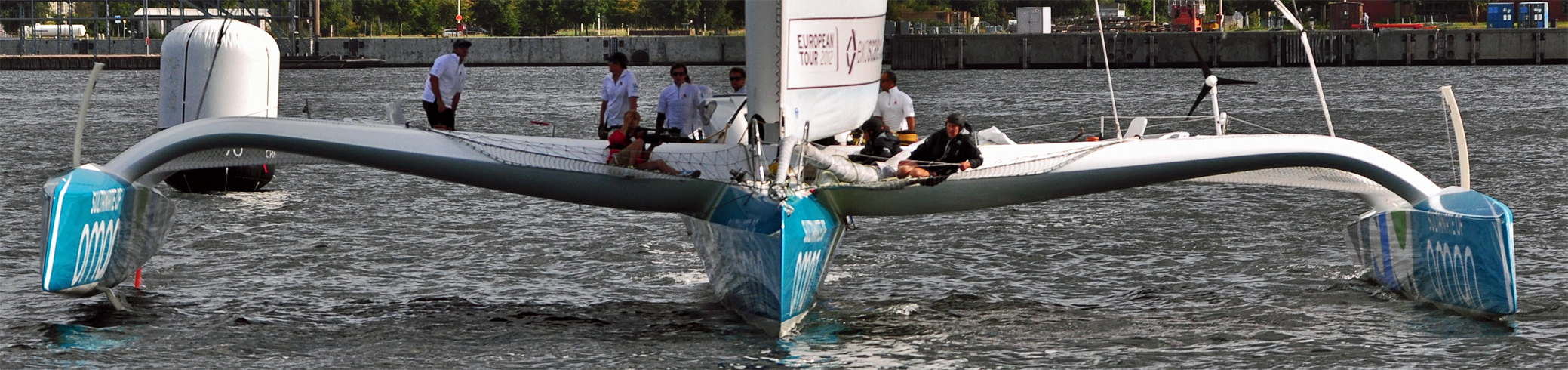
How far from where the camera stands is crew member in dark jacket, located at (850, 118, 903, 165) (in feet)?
37.6

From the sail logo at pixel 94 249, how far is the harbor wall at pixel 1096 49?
225ft

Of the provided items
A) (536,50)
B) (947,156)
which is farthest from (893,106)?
(536,50)

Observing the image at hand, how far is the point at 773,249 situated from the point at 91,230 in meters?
5.06

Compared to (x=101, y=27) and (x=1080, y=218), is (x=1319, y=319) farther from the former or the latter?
(x=101, y=27)

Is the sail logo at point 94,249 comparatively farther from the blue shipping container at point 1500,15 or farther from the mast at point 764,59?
the blue shipping container at point 1500,15

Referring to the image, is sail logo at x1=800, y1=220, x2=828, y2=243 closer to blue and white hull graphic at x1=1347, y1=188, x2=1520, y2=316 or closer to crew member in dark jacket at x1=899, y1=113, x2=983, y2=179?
crew member in dark jacket at x1=899, y1=113, x2=983, y2=179

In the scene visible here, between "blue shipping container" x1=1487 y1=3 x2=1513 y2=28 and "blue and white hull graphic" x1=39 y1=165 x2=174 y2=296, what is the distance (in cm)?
8216

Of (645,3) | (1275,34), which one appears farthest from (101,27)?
(1275,34)

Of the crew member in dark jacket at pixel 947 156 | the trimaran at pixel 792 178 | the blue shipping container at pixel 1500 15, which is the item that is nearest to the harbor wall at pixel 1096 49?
the blue shipping container at pixel 1500 15

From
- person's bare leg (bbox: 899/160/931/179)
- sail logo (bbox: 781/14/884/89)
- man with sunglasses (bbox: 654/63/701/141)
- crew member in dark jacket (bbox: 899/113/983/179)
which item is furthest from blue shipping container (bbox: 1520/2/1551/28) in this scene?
person's bare leg (bbox: 899/160/931/179)

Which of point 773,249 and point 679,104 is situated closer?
point 773,249

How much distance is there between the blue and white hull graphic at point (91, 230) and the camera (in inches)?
440

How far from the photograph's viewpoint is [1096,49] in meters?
81.9

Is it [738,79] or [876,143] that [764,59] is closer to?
→ [876,143]
